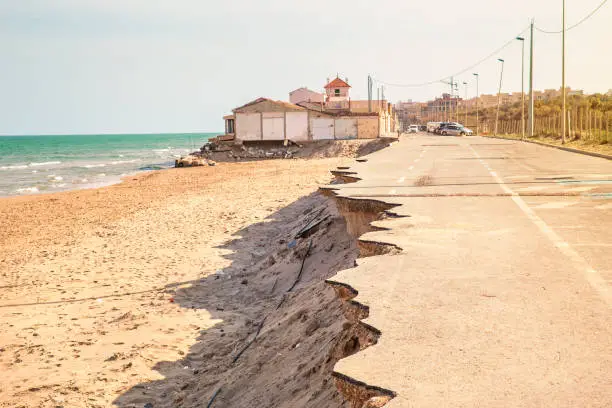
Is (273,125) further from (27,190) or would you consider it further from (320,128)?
(27,190)

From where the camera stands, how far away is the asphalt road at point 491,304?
3.60 m

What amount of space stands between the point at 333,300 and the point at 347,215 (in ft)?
13.4

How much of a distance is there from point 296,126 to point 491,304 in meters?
61.4

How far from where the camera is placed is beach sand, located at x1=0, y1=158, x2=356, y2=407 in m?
7.86

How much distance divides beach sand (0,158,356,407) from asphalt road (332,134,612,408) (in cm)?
121

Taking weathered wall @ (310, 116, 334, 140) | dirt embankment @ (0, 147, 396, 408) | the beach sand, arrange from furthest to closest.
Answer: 1. weathered wall @ (310, 116, 334, 140)
2. the beach sand
3. dirt embankment @ (0, 147, 396, 408)

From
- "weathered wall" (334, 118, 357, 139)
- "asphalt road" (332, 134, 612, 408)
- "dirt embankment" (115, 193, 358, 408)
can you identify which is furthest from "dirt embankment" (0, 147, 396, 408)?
"weathered wall" (334, 118, 357, 139)

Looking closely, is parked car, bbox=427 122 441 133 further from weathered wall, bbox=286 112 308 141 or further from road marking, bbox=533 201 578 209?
road marking, bbox=533 201 578 209

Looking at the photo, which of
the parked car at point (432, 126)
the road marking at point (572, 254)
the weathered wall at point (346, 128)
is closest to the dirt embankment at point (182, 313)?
the road marking at point (572, 254)

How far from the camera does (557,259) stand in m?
6.89

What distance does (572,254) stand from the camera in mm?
7148

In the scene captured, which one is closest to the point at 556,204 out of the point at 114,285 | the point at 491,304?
the point at 491,304

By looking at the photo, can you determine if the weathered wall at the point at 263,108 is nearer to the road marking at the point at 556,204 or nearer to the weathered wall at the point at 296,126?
the weathered wall at the point at 296,126

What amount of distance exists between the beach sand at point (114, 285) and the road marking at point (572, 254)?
2.38 metres
